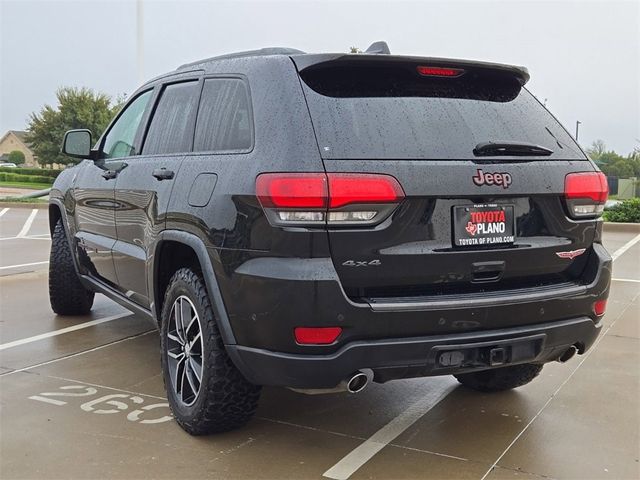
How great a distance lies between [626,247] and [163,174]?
10242 mm

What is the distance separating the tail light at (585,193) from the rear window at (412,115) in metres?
0.13

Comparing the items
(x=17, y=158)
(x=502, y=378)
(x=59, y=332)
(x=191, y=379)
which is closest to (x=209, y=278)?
(x=191, y=379)

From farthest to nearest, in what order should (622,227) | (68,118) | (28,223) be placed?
1. (68,118)
2. (28,223)
3. (622,227)

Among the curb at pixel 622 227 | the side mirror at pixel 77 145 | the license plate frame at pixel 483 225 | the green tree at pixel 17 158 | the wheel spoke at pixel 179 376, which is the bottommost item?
the green tree at pixel 17 158

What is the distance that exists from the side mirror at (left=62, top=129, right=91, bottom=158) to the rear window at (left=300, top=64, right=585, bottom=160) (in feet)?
8.24

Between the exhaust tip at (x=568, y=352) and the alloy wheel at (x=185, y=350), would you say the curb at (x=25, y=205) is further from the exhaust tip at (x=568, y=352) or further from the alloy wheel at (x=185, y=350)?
the exhaust tip at (x=568, y=352)

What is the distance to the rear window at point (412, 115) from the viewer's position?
9.68 ft

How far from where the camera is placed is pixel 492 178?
3053 millimetres

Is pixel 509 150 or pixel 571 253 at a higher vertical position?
pixel 509 150

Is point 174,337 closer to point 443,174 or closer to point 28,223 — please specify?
point 443,174

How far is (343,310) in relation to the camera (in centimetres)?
277

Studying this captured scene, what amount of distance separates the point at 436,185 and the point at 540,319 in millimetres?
804

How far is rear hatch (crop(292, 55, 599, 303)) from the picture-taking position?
2.86 meters

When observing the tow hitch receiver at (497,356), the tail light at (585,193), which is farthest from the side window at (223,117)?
the tail light at (585,193)
